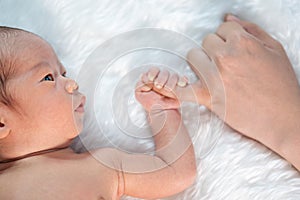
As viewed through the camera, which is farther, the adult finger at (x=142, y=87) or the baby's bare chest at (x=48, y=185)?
the adult finger at (x=142, y=87)

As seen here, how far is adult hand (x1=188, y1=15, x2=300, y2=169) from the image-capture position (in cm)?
104

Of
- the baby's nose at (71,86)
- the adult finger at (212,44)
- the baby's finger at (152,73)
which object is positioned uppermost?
the adult finger at (212,44)

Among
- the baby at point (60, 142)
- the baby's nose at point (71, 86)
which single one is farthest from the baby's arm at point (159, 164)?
the baby's nose at point (71, 86)

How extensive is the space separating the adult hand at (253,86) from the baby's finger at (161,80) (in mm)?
61

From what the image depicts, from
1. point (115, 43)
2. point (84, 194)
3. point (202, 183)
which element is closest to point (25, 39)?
point (115, 43)

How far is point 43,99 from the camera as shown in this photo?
1034 millimetres

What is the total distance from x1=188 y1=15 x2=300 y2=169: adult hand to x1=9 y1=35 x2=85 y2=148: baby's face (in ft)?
0.72

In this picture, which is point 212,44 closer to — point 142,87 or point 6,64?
point 142,87

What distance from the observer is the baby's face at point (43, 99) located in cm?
103

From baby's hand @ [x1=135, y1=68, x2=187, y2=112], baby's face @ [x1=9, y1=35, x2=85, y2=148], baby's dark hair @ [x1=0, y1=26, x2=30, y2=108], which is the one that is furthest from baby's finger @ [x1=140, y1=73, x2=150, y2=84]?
baby's dark hair @ [x1=0, y1=26, x2=30, y2=108]

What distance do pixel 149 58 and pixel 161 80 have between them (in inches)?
3.1

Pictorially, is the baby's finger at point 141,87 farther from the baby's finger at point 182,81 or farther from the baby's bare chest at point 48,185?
the baby's bare chest at point 48,185

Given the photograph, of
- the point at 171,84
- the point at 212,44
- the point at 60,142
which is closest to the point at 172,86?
the point at 171,84

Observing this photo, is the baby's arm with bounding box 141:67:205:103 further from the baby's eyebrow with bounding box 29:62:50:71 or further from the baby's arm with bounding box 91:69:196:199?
the baby's eyebrow with bounding box 29:62:50:71
